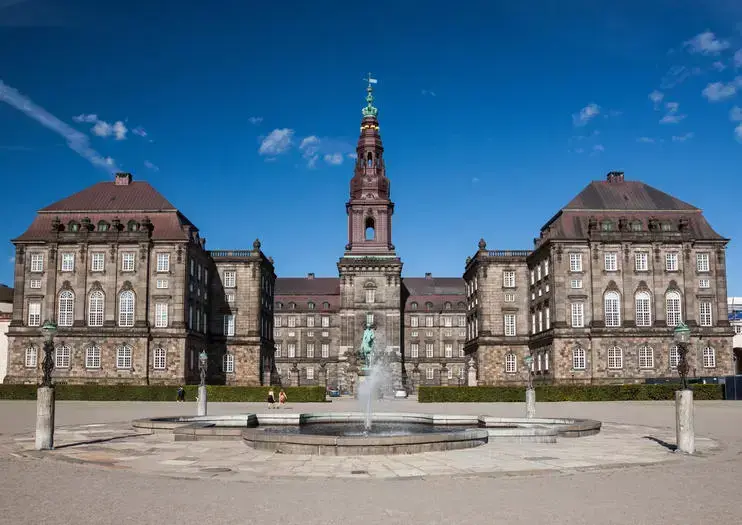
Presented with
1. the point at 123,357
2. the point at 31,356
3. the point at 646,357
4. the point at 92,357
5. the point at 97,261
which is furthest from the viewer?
the point at 97,261

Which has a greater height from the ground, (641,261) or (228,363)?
(641,261)

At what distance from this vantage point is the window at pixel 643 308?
78.6m

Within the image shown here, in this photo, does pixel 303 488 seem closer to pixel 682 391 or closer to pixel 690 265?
pixel 682 391

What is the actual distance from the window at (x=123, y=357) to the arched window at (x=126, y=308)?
2.38 meters

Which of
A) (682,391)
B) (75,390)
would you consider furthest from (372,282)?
(682,391)

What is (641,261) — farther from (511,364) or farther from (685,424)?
(685,424)

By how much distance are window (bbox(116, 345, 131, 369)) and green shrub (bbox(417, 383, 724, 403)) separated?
32.2 m

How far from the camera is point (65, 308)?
78.2 m

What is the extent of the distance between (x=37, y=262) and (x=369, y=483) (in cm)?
7051

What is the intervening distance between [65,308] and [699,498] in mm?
72957

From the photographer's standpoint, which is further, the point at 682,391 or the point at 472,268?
the point at 472,268

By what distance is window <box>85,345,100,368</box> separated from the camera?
7692cm

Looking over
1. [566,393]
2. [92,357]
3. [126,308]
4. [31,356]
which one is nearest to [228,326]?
[126,308]

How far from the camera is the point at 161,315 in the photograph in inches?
3105
